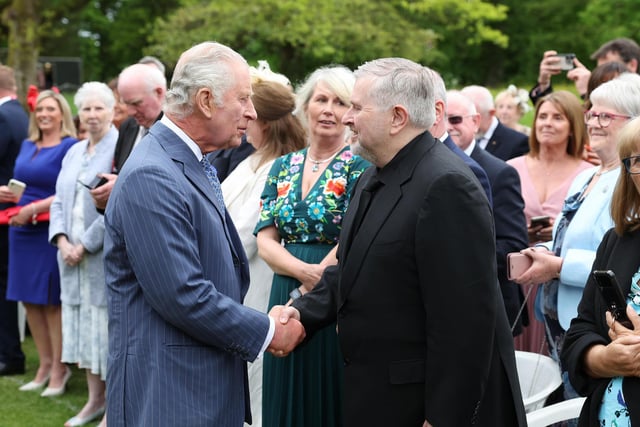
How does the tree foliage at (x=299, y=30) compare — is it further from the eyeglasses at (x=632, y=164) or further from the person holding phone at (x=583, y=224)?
the eyeglasses at (x=632, y=164)

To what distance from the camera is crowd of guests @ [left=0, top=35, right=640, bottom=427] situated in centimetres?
329

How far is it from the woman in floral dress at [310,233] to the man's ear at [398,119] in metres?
1.30

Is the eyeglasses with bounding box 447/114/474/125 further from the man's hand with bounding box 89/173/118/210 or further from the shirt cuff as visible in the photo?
the shirt cuff

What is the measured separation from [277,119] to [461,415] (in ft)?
9.02

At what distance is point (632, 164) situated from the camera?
318 cm

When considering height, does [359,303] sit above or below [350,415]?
above

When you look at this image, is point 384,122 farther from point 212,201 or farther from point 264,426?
point 264,426

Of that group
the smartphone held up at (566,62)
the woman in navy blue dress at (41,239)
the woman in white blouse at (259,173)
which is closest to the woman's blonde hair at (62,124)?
the woman in navy blue dress at (41,239)

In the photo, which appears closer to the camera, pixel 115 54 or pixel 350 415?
pixel 350 415

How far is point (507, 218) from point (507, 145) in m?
2.84

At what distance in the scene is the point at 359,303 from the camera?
329cm

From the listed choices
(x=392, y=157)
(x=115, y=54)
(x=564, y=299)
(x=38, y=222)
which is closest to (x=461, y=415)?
(x=392, y=157)

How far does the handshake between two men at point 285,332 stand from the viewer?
3.60 metres

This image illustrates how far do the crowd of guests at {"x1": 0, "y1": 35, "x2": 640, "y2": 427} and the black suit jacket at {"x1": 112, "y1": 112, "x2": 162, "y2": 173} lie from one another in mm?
25
